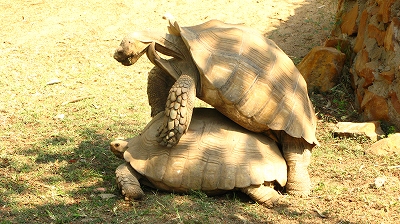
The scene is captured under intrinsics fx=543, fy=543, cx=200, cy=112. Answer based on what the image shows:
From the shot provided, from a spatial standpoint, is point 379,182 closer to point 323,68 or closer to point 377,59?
point 377,59

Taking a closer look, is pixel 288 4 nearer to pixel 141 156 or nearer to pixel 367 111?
pixel 367 111

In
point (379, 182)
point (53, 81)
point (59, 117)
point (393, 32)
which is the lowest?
point (53, 81)

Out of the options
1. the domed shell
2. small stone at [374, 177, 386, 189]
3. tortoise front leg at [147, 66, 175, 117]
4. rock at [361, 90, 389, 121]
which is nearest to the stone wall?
rock at [361, 90, 389, 121]

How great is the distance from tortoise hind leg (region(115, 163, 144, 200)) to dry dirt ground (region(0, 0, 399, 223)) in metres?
0.49

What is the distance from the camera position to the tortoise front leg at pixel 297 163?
447 cm

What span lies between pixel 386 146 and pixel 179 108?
94.1 inches

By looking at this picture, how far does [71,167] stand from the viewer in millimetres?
4828

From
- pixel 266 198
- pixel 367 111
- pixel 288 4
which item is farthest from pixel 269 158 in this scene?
pixel 288 4

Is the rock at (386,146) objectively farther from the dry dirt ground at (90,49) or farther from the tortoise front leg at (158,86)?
the tortoise front leg at (158,86)

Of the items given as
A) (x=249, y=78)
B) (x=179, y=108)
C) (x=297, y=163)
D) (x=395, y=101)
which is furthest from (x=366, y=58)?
(x=179, y=108)

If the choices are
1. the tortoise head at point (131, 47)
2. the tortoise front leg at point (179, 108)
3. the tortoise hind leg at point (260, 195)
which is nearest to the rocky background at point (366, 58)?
the tortoise hind leg at point (260, 195)

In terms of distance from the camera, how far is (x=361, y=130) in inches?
225

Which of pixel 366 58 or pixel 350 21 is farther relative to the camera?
pixel 350 21

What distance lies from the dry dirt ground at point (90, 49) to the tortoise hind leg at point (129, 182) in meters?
0.49
